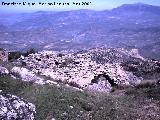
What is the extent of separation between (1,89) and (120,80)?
21.1 meters

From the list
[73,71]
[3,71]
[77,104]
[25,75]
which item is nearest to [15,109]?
[77,104]

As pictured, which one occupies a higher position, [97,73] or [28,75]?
[28,75]

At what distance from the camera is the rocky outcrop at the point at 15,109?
18531mm

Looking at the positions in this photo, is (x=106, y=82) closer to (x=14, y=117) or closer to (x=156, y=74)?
(x=156, y=74)

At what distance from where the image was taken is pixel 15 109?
753 inches

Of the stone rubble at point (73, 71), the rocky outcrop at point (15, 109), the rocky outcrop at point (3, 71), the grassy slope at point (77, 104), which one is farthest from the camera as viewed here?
the stone rubble at point (73, 71)

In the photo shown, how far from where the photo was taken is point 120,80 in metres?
40.2

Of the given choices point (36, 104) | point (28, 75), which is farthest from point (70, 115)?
point (28, 75)

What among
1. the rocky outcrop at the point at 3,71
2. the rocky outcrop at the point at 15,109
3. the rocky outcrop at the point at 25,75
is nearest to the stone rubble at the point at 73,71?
the rocky outcrop at the point at 25,75

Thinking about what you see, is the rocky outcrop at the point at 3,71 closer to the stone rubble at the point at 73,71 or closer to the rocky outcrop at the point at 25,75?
the rocky outcrop at the point at 25,75

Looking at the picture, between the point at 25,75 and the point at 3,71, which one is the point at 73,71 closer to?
the point at 25,75

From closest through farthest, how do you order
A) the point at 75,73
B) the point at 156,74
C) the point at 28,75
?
the point at 28,75 → the point at 75,73 → the point at 156,74

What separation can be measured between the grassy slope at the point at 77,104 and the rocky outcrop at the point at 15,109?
2.36ft

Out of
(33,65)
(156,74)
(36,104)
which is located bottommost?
(156,74)
